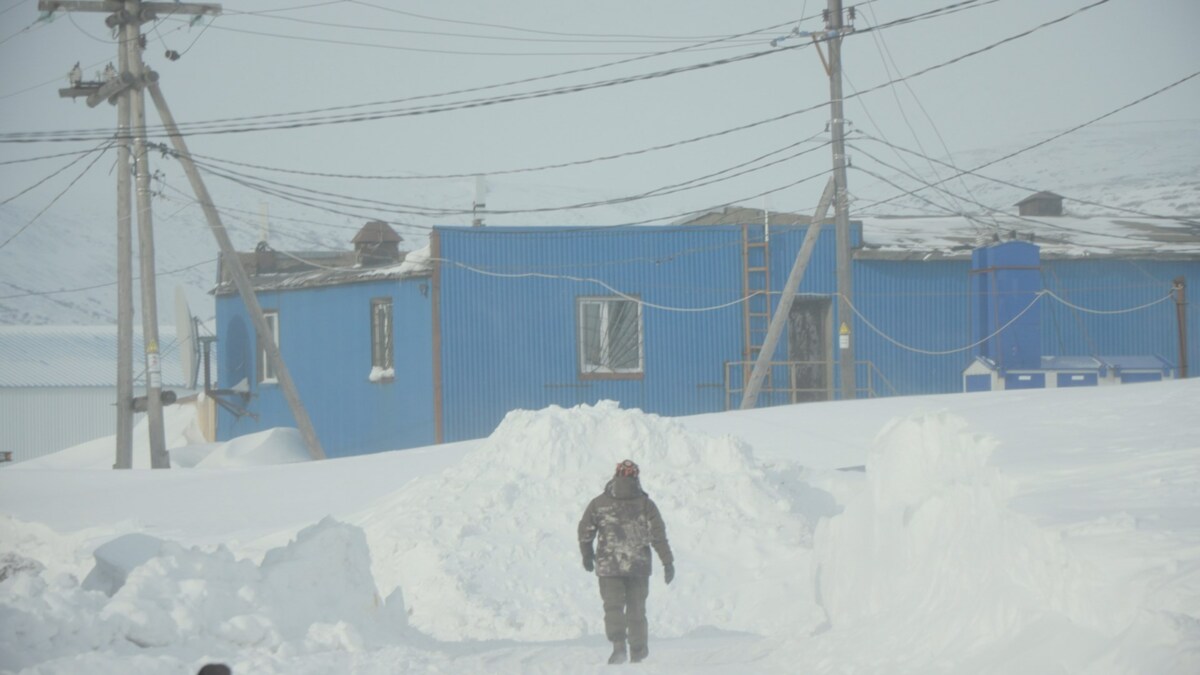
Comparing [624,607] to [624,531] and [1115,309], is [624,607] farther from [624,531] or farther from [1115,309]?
[1115,309]

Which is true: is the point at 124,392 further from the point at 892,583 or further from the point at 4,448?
the point at 4,448

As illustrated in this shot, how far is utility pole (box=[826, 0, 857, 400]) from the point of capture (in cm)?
2189

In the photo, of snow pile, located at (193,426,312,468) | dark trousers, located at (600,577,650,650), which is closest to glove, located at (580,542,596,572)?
dark trousers, located at (600,577,650,650)

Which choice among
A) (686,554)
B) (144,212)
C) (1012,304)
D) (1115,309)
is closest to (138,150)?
(144,212)

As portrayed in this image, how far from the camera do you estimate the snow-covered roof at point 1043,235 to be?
26.6 meters

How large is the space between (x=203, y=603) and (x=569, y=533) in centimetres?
558

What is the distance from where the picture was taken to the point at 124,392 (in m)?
20.4

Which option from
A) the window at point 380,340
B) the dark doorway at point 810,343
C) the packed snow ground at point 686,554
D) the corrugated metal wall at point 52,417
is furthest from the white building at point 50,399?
the packed snow ground at point 686,554

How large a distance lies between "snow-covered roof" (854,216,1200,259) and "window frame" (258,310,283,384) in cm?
1349

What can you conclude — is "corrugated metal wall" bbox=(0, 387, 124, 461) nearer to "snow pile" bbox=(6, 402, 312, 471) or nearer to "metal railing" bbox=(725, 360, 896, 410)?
"snow pile" bbox=(6, 402, 312, 471)

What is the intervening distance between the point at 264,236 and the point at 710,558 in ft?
92.3

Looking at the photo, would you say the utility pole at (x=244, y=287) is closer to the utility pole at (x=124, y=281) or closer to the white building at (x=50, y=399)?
the utility pole at (x=124, y=281)

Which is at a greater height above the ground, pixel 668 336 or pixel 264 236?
pixel 264 236

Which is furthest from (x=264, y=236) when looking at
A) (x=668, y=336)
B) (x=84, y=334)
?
(x=84, y=334)
